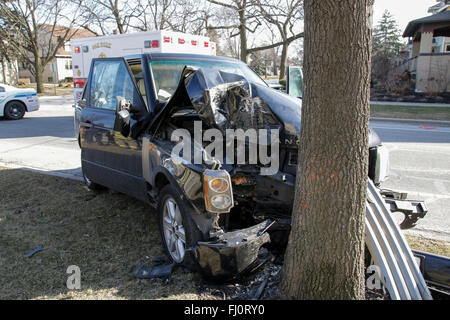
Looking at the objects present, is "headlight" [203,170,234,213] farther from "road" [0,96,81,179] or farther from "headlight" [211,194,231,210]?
"road" [0,96,81,179]

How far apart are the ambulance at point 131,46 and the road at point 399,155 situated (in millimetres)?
2294

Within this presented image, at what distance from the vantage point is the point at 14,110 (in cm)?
1521

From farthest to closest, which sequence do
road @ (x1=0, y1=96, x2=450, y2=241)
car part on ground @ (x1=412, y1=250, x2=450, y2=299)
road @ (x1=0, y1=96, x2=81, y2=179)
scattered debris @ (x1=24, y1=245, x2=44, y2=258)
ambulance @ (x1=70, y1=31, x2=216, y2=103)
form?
1. ambulance @ (x1=70, y1=31, x2=216, y2=103)
2. road @ (x1=0, y1=96, x2=81, y2=179)
3. road @ (x1=0, y1=96, x2=450, y2=241)
4. scattered debris @ (x1=24, y1=245, x2=44, y2=258)
5. car part on ground @ (x1=412, y1=250, x2=450, y2=299)

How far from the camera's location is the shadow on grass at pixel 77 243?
3012 millimetres

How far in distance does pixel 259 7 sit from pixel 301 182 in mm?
22144

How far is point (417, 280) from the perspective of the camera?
104 inches

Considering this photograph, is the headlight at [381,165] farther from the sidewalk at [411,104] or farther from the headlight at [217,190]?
the sidewalk at [411,104]

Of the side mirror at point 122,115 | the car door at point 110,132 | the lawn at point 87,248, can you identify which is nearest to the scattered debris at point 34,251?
the lawn at point 87,248

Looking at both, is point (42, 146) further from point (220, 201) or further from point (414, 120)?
point (414, 120)

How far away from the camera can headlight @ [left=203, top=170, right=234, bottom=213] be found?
2.72 m

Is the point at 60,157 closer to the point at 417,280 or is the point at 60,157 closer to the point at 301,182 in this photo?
the point at 301,182

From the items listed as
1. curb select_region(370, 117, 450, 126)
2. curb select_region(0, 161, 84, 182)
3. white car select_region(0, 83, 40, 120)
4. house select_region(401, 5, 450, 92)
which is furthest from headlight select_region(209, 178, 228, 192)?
house select_region(401, 5, 450, 92)

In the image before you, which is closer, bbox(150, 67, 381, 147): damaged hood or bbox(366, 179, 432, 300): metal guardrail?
bbox(366, 179, 432, 300): metal guardrail

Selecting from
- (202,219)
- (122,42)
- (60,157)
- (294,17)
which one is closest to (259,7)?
(294,17)
